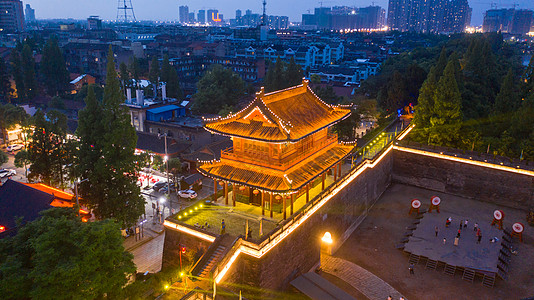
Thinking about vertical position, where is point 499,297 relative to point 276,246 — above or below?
below

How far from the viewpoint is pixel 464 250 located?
32688 mm

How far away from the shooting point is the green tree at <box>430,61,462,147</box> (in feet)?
144

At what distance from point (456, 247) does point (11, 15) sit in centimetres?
22049

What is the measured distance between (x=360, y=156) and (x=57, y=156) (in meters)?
30.8

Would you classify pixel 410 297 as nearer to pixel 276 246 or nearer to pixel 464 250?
pixel 464 250

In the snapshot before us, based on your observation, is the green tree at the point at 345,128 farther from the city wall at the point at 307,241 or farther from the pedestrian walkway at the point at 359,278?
the pedestrian walkway at the point at 359,278

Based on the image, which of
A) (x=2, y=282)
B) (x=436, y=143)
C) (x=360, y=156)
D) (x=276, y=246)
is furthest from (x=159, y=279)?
(x=436, y=143)

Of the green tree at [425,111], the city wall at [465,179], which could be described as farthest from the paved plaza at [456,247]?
the green tree at [425,111]

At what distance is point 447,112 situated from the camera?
44.0m

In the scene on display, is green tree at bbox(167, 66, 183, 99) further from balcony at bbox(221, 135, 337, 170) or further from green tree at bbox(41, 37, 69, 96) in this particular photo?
balcony at bbox(221, 135, 337, 170)

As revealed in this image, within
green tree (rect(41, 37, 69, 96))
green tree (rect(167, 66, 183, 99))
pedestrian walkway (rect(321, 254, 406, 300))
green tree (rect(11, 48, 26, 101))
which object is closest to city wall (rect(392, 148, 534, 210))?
pedestrian walkway (rect(321, 254, 406, 300))

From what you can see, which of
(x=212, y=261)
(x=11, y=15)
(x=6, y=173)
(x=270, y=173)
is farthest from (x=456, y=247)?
(x=11, y=15)

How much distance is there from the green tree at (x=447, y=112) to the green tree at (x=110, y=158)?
33079 millimetres

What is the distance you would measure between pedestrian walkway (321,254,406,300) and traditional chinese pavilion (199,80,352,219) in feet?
20.4
